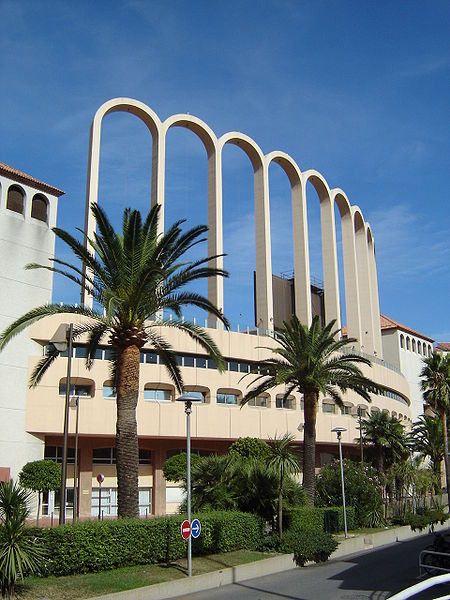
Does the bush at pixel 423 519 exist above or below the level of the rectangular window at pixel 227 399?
below

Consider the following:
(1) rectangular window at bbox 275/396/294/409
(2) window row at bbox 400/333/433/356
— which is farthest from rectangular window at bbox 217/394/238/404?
(2) window row at bbox 400/333/433/356

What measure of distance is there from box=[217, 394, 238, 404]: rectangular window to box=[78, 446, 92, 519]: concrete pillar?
9.82 m

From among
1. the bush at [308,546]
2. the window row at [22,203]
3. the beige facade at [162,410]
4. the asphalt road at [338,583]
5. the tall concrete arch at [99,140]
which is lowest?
the asphalt road at [338,583]

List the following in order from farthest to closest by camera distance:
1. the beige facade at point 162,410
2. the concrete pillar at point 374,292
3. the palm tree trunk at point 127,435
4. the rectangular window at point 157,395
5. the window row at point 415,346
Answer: the window row at point 415,346 → the concrete pillar at point 374,292 → the rectangular window at point 157,395 → the beige facade at point 162,410 → the palm tree trunk at point 127,435

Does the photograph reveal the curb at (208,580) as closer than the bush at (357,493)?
Yes

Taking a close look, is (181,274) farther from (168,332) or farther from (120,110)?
(120,110)

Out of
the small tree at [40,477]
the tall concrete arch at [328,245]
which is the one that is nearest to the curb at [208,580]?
the small tree at [40,477]

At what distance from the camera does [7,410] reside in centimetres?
3678

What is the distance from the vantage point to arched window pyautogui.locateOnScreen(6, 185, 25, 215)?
39438 millimetres

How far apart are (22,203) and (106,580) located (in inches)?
1148

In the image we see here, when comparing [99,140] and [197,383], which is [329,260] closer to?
[197,383]

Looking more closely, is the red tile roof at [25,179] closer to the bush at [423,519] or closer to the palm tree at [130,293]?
the palm tree at [130,293]

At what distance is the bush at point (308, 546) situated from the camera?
21844mm

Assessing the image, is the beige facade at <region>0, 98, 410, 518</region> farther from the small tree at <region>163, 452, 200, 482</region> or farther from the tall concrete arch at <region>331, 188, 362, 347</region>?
the small tree at <region>163, 452, 200, 482</region>
